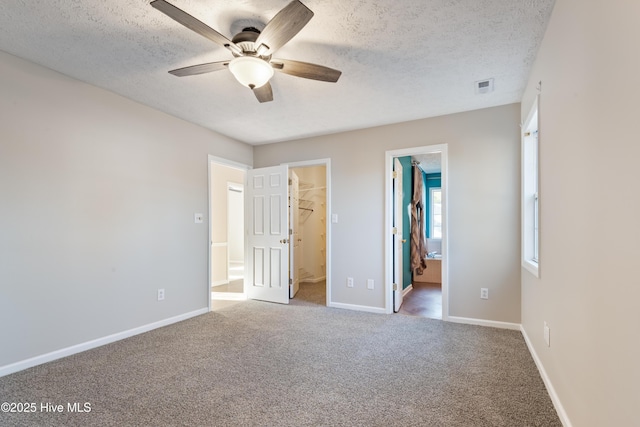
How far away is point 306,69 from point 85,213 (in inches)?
93.9

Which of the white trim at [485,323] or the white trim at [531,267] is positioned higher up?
the white trim at [531,267]

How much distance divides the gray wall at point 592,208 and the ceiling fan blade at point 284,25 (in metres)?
1.30

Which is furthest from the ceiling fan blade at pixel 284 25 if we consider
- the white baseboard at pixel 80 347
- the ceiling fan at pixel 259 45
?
the white baseboard at pixel 80 347

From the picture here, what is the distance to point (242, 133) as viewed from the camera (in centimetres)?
438

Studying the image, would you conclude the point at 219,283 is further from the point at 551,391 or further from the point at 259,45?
the point at 551,391

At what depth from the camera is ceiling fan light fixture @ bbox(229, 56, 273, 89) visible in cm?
205

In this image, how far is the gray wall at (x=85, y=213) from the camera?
2412mm

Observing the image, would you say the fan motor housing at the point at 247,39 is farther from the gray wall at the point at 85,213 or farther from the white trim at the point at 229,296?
the white trim at the point at 229,296

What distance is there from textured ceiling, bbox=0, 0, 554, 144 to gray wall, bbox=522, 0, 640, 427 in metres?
0.44

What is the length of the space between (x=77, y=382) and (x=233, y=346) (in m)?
1.16

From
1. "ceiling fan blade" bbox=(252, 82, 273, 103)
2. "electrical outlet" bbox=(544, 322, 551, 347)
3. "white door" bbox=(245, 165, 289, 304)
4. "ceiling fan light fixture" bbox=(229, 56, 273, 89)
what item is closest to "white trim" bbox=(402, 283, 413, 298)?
"white door" bbox=(245, 165, 289, 304)

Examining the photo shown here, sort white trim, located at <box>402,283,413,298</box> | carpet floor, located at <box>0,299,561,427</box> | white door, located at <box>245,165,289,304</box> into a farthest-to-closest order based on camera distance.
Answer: white trim, located at <box>402,283,413,298</box> → white door, located at <box>245,165,289,304</box> → carpet floor, located at <box>0,299,561,427</box>

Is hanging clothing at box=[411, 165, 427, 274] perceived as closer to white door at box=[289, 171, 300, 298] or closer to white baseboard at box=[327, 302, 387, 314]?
white baseboard at box=[327, 302, 387, 314]

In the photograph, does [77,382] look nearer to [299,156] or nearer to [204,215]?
[204,215]
